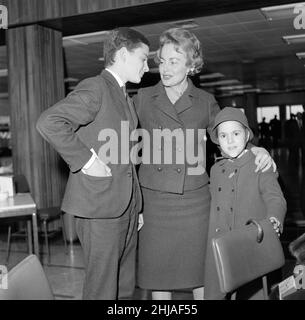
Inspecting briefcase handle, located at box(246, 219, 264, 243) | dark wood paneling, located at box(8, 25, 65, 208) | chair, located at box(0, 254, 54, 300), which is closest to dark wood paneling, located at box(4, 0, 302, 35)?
dark wood paneling, located at box(8, 25, 65, 208)

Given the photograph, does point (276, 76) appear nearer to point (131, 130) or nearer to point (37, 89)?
point (37, 89)

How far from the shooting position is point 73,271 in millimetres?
4742

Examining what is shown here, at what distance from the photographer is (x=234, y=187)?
237cm

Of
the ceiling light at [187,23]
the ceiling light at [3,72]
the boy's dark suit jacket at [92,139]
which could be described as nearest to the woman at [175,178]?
the boy's dark suit jacket at [92,139]

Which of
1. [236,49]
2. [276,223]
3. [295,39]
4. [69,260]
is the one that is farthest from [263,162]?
[236,49]

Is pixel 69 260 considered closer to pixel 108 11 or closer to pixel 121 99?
Answer: pixel 108 11

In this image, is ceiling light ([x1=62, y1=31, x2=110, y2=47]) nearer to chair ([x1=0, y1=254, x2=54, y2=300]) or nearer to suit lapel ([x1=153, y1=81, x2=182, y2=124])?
suit lapel ([x1=153, y1=81, x2=182, y2=124])

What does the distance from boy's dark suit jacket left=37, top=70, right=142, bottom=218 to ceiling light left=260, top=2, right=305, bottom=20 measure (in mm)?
5021

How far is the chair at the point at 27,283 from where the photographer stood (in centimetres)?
136

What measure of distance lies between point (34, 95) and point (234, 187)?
430cm

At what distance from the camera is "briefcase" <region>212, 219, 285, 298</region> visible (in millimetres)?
1785

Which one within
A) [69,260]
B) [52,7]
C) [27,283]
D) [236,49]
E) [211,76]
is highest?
[211,76]

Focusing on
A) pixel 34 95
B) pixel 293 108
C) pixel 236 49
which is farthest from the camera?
pixel 293 108

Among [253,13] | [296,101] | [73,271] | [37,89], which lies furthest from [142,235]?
[296,101]
